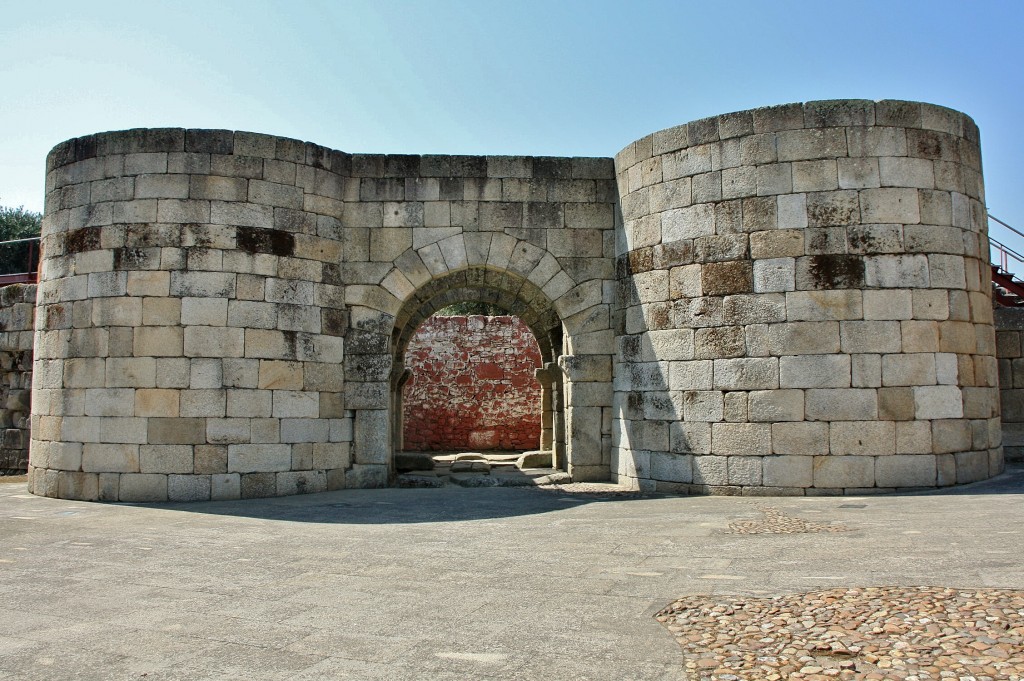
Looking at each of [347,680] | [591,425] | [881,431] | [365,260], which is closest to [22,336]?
[365,260]

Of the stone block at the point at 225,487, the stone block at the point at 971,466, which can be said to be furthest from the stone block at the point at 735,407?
the stone block at the point at 225,487

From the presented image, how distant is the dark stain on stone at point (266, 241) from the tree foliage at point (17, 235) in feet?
67.7

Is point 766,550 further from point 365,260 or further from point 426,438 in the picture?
point 426,438

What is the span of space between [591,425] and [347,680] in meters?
6.47

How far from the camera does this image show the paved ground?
332cm

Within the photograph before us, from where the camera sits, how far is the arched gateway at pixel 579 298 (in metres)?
7.69

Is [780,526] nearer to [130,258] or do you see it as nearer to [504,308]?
[130,258]

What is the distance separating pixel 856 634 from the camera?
333 cm

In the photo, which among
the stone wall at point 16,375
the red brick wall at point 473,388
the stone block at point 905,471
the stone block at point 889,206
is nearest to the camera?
the stone block at point 905,471

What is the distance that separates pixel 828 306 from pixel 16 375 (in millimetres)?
10111

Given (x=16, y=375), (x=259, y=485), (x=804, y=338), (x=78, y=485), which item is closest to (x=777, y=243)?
(x=804, y=338)

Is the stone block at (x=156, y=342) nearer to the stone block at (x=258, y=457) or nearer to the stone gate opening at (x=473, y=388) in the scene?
the stone block at (x=258, y=457)

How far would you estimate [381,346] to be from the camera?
9.21 metres

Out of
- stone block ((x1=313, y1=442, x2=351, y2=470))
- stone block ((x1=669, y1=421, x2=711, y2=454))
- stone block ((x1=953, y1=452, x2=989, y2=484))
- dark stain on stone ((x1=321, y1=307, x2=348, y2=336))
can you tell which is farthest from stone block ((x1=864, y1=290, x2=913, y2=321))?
stone block ((x1=313, y1=442, x2=351, y2=470))
